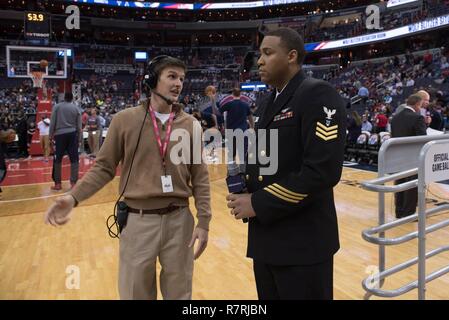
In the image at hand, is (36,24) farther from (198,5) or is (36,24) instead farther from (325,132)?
(325,132)

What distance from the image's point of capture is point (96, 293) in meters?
3.32

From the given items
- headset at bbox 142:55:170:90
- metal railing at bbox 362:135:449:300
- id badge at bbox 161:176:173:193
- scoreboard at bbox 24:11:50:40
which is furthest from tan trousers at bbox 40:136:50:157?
scoreboard at bbox 24:11:50:40

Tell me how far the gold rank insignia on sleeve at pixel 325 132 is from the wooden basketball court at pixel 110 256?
2.07m

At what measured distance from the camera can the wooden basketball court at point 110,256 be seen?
3381 millimetres

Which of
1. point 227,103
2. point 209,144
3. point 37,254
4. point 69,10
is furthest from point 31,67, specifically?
point 69,10

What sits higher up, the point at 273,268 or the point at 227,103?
the point at 227,103

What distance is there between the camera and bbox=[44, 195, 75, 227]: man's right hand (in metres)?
1.96

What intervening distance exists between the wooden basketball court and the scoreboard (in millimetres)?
17815

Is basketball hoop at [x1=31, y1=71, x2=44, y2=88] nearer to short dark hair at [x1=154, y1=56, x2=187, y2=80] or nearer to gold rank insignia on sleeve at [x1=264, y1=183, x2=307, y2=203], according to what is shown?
short dark hair at [x1=154, y1=56, x2=187, y2=80]

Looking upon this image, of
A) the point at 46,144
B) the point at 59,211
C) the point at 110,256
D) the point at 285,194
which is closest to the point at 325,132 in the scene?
the point at 285,194

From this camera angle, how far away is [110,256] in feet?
13.9
